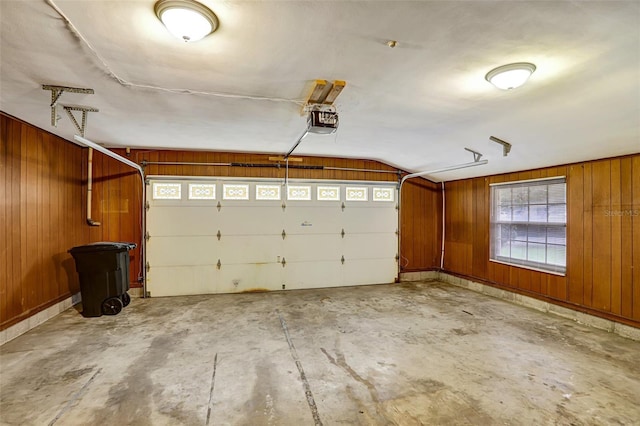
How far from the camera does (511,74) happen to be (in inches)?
85.1

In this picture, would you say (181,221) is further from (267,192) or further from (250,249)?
(267,192)

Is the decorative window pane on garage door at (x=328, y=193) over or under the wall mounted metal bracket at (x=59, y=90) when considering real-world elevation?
under

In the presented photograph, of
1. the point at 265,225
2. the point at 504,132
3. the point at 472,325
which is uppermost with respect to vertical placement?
the point at 504,132

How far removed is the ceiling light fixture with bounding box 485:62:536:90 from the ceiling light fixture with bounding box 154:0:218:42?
6.30 feet

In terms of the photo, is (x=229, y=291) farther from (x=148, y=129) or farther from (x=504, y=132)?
(x=504, y=132)

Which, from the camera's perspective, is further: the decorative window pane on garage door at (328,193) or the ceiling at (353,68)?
the decorative window pane on garage door at (328,193)

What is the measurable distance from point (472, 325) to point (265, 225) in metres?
3.54

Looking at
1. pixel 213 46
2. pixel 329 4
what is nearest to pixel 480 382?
pixel 329 4

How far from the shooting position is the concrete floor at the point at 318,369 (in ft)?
6.81

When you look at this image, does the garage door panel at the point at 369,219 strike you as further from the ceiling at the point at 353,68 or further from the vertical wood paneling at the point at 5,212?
the vertical wood paneling at the point at 5,212

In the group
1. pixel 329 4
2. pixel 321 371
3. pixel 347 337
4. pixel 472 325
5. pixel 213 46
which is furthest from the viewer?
pixel 472 325

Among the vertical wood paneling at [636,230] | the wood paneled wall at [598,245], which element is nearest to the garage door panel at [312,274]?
the wood paneled wall at [598,245]

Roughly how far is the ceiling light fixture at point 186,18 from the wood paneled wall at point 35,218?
288 cm

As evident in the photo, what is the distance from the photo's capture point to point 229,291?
5.30 metres
